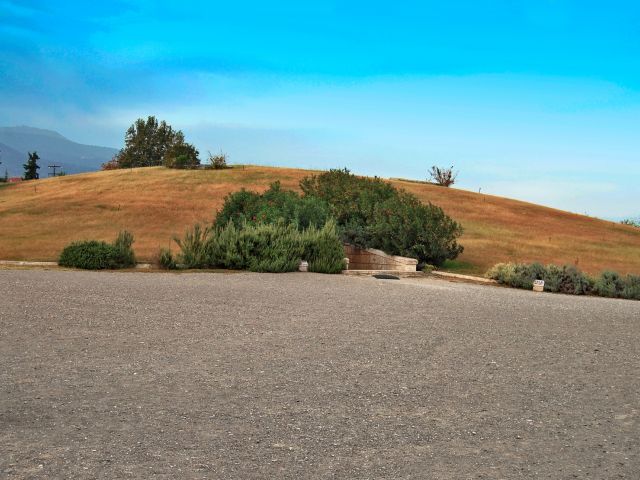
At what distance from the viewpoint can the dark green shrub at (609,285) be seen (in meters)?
15.0

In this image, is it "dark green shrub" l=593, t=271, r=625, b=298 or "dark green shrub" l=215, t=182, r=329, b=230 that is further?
"dark green shrub" l=215, t=182, r=329, b=230

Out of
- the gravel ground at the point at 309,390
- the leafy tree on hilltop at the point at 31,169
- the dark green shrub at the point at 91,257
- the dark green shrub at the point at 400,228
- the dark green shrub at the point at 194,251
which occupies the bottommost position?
the gravel ground at the point at 309,390

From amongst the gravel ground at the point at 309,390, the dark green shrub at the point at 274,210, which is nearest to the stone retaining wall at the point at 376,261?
the dark green shrub at the point at 274,210

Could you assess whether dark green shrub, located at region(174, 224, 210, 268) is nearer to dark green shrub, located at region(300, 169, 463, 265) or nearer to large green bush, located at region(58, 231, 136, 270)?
large green bush, located at region(58, 231, 136, 270)

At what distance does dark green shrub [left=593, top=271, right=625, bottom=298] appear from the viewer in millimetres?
15031

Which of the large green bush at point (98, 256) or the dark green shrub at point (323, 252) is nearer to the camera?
the large green bush at point (98, 256)

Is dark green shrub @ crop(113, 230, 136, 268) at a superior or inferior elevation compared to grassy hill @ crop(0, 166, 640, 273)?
inferior

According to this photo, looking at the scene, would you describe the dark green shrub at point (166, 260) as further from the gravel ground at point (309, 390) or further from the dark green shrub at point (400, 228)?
the dark green shrub at point (400, 228)

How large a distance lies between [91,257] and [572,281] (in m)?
11.7

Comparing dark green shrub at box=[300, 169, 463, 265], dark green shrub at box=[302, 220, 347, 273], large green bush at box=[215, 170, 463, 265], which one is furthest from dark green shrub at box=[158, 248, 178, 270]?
dark green shrub at box=[300, 169, 463, 265]

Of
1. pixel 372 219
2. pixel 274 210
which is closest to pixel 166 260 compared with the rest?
pixel 274 210

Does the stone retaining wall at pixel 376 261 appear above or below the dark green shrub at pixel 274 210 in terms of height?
below

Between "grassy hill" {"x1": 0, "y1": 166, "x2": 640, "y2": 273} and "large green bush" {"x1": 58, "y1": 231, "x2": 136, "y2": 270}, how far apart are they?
6.47 ft

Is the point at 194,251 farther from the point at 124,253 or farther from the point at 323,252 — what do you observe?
the point at 323,252
